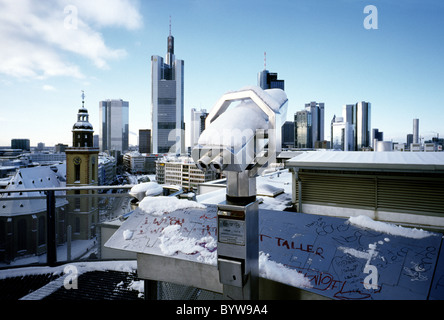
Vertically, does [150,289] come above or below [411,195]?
below

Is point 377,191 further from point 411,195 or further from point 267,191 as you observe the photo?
point 267,191

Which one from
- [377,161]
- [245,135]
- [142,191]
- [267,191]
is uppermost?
[245,135]

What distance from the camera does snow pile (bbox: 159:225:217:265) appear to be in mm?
3223

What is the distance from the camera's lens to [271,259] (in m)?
2.93

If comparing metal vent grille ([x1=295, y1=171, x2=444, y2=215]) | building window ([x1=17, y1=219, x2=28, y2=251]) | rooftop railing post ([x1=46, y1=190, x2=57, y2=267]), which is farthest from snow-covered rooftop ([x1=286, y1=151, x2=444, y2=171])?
building window ([x1=17, y1=219, x2=28, y2=251])

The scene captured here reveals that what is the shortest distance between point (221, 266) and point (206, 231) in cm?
125

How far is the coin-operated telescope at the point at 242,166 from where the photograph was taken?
221 centimetres

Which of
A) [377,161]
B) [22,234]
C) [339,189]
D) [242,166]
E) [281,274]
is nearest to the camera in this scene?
[242,166]

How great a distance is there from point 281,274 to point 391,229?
157 cm

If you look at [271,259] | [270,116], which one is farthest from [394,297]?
[270,116]

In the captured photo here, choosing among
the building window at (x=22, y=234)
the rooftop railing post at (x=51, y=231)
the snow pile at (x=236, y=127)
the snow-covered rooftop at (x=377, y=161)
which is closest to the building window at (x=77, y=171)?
the building window at (x=22, y=234)

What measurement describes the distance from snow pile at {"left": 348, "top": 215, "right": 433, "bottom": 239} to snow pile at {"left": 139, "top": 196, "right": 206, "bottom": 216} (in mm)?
2409

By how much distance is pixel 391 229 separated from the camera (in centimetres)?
309

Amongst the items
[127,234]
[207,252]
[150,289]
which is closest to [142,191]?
[127,234]
